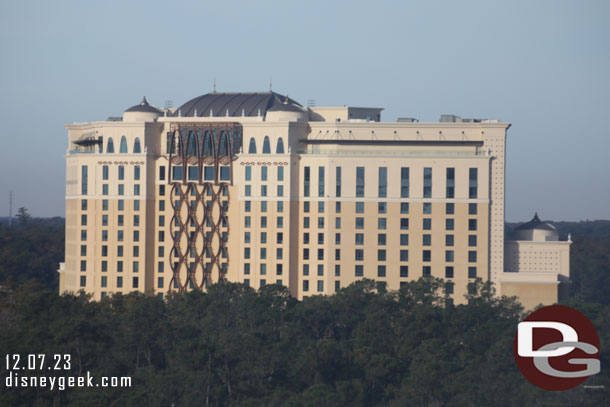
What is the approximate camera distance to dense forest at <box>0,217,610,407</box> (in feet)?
352

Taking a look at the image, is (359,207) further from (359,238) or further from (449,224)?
(449,224)

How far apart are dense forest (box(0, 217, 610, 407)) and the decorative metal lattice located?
39.4ft

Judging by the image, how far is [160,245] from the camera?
149500 millimetres

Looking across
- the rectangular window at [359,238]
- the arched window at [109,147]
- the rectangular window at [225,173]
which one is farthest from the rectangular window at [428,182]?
the arched window at [109,147]

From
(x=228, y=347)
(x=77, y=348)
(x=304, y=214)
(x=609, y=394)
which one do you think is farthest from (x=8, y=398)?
(x=304, y=214)

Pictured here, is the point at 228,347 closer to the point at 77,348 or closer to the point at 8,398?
the point at 77,348

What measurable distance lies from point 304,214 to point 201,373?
39.6m

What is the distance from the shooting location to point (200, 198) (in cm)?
14912

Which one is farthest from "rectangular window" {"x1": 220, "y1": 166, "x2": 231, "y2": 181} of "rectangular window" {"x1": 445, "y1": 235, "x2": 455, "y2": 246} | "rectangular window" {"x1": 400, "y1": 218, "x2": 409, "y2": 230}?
"rectangular window" {"x1": 445, "y1": 235, "x2": 455, "y2": 246}

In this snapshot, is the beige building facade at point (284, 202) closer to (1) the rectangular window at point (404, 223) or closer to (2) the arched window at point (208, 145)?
(2) the arched window at point (208, 145)

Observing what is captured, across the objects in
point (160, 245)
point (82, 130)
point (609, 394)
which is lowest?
point (609, 394)

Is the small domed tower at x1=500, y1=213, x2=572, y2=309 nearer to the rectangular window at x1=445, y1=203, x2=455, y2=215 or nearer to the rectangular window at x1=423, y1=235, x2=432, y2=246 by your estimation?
the rectangular window at x1=445, y1=203, x2=455, y2=215

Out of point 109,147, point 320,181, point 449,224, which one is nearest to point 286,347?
point 320,181

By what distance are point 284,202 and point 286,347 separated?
29.0m
